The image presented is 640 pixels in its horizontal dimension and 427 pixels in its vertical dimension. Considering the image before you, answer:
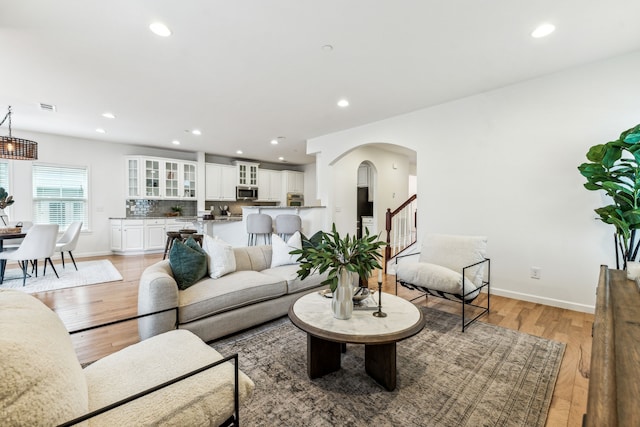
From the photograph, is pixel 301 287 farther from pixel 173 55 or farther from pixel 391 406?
pixel 173 55

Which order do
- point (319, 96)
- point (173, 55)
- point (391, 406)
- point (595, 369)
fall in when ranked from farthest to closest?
point (319, 96)
point (173, 55)
point (391, 406)
point (595, 369)

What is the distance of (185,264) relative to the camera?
2477mm

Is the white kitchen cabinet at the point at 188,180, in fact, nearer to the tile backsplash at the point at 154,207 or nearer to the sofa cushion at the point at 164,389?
the tile backsplash at the point at 154,207

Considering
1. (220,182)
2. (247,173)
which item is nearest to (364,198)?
(247,173)

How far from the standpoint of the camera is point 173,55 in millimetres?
2736

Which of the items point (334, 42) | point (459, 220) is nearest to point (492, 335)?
point (459, 220)

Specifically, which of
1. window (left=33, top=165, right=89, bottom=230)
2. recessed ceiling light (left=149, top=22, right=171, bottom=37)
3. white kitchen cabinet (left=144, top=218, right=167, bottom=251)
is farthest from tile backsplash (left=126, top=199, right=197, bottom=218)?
recessed ceiling light (left=149, top=22, right=171, bottom=37)

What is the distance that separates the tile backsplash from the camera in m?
7.02

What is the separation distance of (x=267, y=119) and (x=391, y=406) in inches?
172

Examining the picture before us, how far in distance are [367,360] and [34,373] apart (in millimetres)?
1709

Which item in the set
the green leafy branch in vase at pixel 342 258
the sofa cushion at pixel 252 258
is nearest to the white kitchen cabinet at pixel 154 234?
the sofa cushion at pixel 252 258

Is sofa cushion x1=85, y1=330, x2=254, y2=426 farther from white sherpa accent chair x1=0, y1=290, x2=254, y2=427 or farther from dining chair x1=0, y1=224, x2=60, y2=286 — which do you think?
dining chair x1=0, y1=224, x2=60, y2=286

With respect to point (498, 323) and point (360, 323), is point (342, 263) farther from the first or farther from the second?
point (498, 323)

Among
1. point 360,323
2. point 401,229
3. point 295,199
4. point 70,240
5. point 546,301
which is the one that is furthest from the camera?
point 295,199
